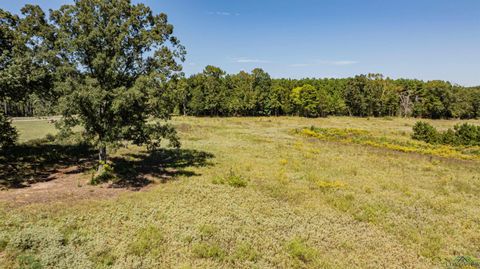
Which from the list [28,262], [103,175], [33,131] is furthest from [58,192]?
[33,131]

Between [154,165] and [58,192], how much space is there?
8.46 meters

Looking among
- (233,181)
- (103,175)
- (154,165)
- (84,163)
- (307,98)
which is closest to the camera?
(233,181)

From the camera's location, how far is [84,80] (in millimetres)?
16594

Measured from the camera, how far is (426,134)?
148 feet

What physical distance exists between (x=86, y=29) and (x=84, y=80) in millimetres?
3098

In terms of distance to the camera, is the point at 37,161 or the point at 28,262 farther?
the point at 37,161

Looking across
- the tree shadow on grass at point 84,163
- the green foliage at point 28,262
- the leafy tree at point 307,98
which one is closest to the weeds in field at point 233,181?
the tree shadow on grass at point 84,163

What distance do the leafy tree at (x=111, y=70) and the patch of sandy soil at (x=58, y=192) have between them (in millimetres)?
2551

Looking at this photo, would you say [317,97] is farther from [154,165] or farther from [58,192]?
[58,192]

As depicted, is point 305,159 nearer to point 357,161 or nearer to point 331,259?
point 357,161

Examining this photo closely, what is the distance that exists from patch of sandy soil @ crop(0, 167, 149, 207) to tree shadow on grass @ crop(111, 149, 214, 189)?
4.32ft

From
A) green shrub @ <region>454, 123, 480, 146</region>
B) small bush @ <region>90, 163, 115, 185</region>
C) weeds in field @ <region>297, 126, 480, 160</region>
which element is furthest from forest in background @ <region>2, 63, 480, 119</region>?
small bush @ <region>90, 163, 115, 185</region>

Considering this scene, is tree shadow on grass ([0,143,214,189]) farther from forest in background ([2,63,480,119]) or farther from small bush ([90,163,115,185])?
forest in background ([2,63,480,119])

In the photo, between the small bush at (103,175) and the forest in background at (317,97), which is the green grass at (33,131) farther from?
the forest in background at (317,97)
